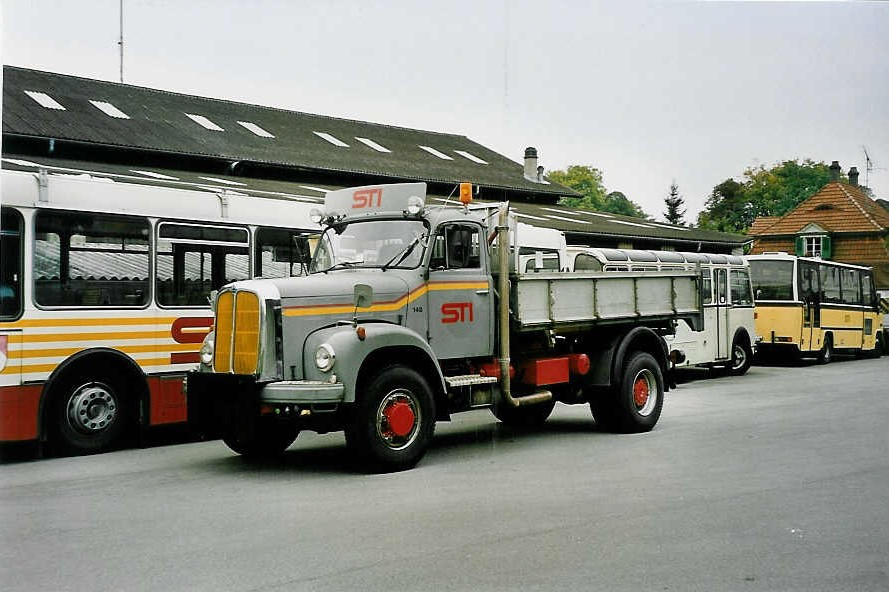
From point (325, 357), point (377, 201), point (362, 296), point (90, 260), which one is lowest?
point (325, 357)

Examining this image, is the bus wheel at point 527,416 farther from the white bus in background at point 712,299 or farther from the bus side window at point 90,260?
the white bus in background at point 712,299

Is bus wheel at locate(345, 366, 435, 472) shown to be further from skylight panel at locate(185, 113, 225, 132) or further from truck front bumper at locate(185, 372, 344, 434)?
skylight panel at locate(185, 113, 225, 132)

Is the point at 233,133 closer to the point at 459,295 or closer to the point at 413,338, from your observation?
the point at 459,295

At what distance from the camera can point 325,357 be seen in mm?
9055

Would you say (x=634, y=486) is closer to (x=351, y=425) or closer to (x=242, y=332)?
(x=351, y=425)

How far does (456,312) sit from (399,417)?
1.55m

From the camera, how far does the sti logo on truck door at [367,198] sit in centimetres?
1071

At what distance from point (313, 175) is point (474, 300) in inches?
837

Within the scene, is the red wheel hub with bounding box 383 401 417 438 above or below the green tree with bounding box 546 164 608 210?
below

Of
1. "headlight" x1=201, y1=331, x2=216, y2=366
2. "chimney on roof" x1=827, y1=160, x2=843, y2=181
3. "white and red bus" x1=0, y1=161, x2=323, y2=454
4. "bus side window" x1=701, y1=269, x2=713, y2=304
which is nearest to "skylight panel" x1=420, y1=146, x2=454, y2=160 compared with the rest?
"bus side window" x1=701, y1=269, x2=713, y2=304

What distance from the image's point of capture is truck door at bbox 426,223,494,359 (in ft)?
Result: 34.0

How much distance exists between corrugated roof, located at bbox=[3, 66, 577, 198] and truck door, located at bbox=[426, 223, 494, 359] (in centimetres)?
1504

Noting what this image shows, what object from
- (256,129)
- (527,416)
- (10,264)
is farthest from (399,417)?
(256,129)

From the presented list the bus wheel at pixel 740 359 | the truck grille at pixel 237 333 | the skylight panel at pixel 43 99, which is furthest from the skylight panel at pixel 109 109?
the truck grille at pixel 237 333
